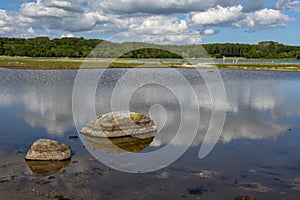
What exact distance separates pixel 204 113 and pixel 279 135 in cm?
714

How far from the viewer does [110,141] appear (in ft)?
60.1

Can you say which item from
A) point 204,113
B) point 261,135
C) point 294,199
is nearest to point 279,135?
point 261,135

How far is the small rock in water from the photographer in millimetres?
15018

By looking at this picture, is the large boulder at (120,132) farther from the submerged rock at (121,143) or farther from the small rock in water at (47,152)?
the small rock in water at (47,152)

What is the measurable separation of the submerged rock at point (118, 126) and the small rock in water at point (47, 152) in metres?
3.78

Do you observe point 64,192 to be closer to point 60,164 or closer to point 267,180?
point 60,164

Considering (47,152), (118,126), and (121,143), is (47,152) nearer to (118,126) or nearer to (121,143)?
(121,143)

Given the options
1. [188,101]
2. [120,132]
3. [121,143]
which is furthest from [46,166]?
[188,101]

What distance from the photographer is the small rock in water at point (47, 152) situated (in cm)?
1502

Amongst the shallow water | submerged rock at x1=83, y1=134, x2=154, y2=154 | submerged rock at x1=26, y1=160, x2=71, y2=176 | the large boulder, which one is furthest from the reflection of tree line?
submerged rock at x1=26, y1=160, x2=71, y2=176

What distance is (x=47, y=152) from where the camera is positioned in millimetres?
15070

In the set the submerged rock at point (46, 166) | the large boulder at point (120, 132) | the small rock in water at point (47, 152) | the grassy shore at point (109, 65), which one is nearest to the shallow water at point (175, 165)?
the submerged rock at point (46, 166)

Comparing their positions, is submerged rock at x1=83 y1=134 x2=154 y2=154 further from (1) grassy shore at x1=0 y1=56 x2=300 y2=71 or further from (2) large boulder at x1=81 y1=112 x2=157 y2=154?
(1) grassy shore at x1=0 y1=56 x2=300 y2=71

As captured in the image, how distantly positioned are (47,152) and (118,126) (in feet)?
16.3
